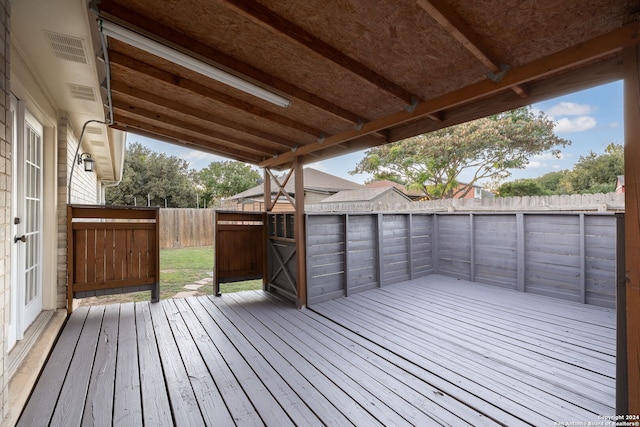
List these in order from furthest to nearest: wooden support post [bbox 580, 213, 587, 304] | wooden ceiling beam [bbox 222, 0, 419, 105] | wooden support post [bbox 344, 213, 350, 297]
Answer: wooden support post [bbox 344, 213, 350, 297], wooden support post [bbox 580, 213, 587, 304], wooden ceiling beam [bbox 222, 0, 419, 105]

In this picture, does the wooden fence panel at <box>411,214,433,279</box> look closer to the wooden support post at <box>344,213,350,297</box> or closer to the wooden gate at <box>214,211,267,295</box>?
the wooden support post at <box>344,213,350,297</box>

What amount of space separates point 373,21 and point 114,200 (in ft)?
68.5

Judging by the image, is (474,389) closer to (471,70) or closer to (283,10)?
(471,70)

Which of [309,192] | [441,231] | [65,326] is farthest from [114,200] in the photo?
[441,231]

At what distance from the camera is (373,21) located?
167 cm

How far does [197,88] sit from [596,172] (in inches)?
709

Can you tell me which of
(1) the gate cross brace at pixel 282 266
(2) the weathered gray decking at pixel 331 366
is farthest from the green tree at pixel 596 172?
(1) the gate cross brace at pixel 282 266

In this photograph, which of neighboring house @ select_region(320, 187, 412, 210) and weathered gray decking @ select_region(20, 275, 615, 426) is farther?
neighboring house @ select_region(320, 187, 412, 210)

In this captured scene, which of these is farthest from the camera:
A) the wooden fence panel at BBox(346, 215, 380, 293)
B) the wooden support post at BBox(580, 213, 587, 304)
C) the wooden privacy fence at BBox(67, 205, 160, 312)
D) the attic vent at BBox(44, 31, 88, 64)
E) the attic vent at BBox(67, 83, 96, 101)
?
the wooden fence panel at BBox(346, 215, 380, 293)

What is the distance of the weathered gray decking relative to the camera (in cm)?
179

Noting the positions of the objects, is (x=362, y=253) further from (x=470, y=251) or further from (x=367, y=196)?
(x=367, y=196)

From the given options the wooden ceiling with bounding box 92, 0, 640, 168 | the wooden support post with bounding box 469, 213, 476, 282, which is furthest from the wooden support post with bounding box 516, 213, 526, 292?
the wooden ceiling with bounding box 92, 0, 640, 168

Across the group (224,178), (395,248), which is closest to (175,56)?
(395,248)

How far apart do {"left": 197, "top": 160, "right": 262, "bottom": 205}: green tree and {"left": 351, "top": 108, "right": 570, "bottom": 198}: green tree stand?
1543 centimetres
